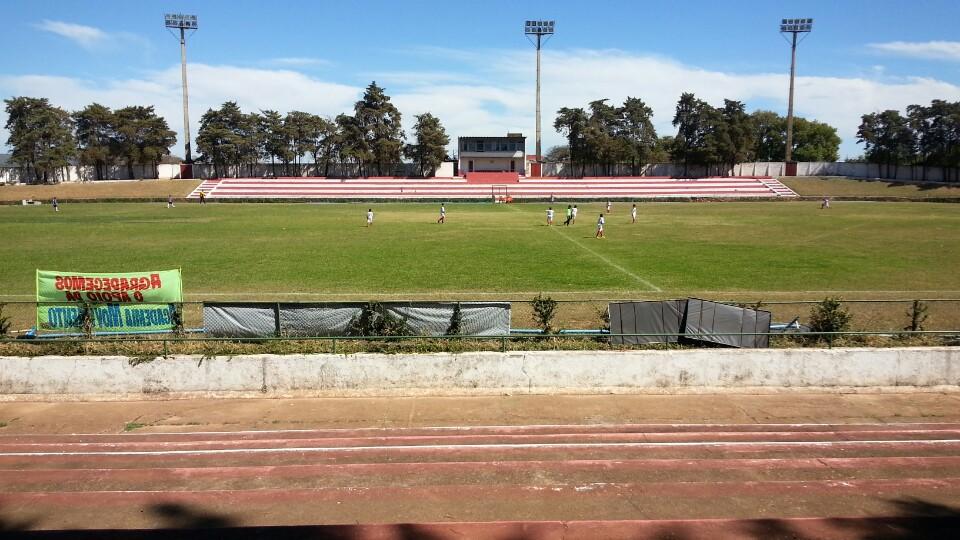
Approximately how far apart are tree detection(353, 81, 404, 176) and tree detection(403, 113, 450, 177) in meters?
2.66

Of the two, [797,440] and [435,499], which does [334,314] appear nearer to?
[435,499]

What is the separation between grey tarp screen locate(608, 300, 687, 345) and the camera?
1343 cm

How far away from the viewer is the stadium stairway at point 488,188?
74.6 metres

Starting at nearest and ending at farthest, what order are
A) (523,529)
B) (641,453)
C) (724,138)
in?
(523,529), (641,453), (724,138)

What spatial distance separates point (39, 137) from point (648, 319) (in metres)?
97.3

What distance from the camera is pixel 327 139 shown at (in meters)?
96.4

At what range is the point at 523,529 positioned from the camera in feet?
23.7

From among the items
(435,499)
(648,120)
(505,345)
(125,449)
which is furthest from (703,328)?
(648,120)

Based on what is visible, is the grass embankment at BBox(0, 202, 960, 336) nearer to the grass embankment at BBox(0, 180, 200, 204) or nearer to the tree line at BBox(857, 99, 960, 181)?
the grass embankment at BBox(0, 180, 200, 204)

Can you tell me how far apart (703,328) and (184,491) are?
1013cm

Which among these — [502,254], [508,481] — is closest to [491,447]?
Answer: [508,481]

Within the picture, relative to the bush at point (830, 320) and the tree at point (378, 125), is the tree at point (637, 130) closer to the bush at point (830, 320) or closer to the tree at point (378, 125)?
the tree at point (378, 125)

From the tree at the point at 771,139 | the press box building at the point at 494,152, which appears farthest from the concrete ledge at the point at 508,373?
the tree at the point at 771,139

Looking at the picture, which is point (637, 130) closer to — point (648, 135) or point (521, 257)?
point (648, 135)
